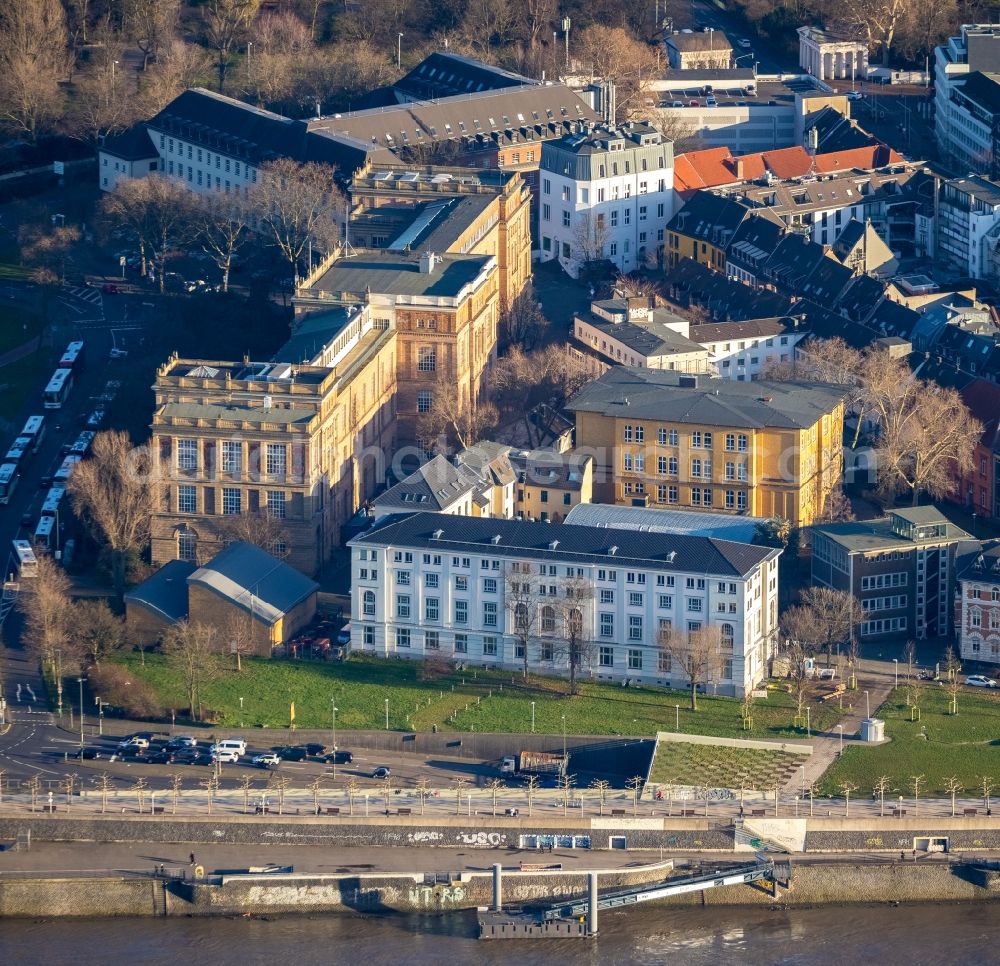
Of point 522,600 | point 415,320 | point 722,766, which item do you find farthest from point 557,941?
point 415,320

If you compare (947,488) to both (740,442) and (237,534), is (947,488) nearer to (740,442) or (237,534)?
(740,442)

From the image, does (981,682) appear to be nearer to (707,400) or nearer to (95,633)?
(707,400)

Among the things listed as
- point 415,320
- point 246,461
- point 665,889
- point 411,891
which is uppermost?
point 415,320

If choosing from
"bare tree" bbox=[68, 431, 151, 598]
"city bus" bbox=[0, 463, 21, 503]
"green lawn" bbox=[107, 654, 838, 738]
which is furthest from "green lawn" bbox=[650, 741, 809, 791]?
"city bus" bbox=[0, 463, 21, 503]

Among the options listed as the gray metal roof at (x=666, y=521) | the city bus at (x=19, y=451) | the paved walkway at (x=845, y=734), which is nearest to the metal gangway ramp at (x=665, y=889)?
the paved walkway at (x=845, y=734)

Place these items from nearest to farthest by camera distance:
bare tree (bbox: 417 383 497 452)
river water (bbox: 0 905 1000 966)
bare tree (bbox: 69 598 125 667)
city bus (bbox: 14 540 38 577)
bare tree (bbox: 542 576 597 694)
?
river water (bbox: 0 905 1000 966) < bare tree (bbox: 542 576 597 694) < bare tree (bbox: 69 598 125 667) < city bus (bbox: 14 540 38 577) < bare tree (bbox: 417 383 497 452)

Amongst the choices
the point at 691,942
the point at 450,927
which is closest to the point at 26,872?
the point at 450,927

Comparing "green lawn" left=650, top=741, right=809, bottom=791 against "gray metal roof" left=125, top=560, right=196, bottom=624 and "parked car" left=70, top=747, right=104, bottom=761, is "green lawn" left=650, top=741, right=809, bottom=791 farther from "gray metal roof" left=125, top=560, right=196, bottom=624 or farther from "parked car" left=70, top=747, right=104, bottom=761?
"gray metal roof" left=125, top=560, right=196, bottom=624
